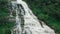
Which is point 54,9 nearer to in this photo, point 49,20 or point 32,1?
point 49,20

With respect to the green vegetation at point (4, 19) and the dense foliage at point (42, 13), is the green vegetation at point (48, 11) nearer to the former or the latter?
the dense foliage at point (42, 13)

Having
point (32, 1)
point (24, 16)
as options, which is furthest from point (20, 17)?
point (32, 1)

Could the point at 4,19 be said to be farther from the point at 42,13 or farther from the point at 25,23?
the point at 25,23

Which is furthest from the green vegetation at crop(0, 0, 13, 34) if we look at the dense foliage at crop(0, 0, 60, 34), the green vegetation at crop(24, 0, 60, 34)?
the green vegetation at crop(24, 0, 60, 34)

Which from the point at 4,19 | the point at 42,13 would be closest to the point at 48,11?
the point at 42,13

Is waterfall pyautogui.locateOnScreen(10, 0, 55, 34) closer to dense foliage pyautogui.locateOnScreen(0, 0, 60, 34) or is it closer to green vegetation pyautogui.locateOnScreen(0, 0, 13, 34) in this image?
dense foliage pyautogui.locateOnScreen(0, 0, 60, 34)

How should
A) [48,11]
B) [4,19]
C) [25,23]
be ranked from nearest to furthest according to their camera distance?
[25,23] → [4,19] → [48,11]
